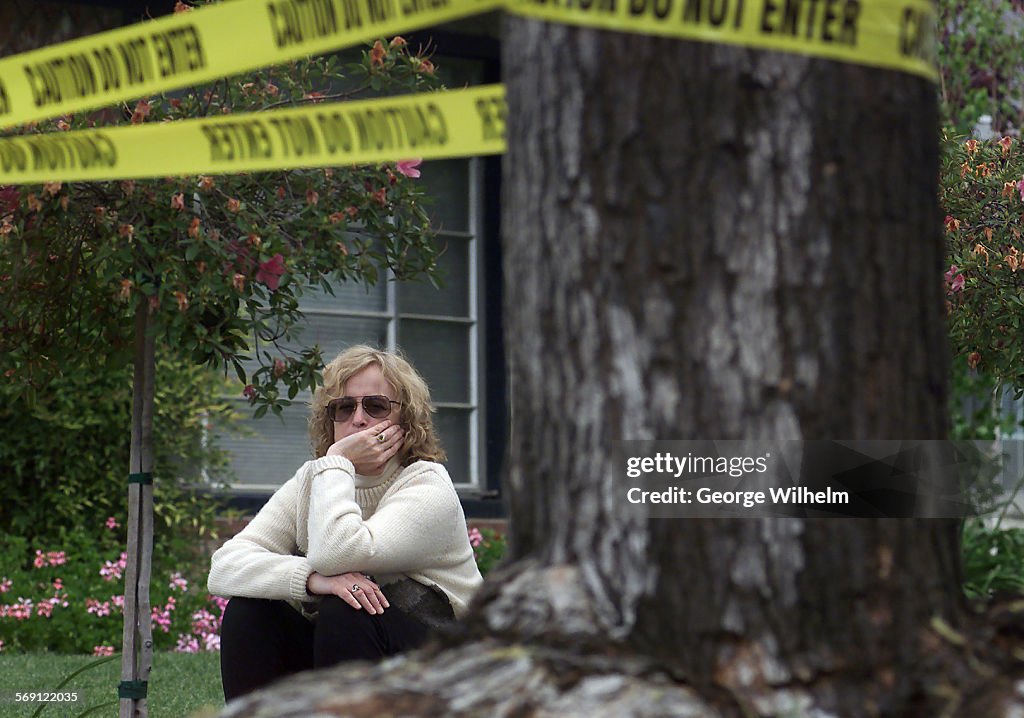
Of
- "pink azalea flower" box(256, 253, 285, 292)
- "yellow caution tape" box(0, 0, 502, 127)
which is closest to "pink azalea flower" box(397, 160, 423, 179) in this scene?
"pink azalea flower" box(256, 253, 285, 292)

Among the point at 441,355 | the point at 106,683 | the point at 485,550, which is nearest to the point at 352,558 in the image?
the point at 106,683

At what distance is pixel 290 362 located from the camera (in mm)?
A: 4539

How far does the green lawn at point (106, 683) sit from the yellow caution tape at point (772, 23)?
3.49 metres

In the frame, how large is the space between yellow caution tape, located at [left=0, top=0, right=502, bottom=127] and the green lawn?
2.53 metres

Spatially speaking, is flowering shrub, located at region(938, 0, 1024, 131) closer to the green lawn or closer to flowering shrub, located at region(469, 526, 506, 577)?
flowering shrub, located at region(469, 526, 506, 577)

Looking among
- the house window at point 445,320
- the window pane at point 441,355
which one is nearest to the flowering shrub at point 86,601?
the house window at point 445,320

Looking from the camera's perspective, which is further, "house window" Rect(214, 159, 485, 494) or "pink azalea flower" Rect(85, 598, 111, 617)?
"house window" Rect(214, 159, 485, 494)

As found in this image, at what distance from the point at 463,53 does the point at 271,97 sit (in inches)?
184

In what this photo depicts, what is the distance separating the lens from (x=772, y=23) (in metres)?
2.08

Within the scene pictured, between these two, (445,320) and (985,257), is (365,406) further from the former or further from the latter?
(445,320)

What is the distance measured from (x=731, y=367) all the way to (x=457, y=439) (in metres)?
7.12

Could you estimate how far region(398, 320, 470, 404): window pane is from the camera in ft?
29.5

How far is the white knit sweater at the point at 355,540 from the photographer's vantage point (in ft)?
12.9

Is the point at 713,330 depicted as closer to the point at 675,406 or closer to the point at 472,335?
the point at 675,406
